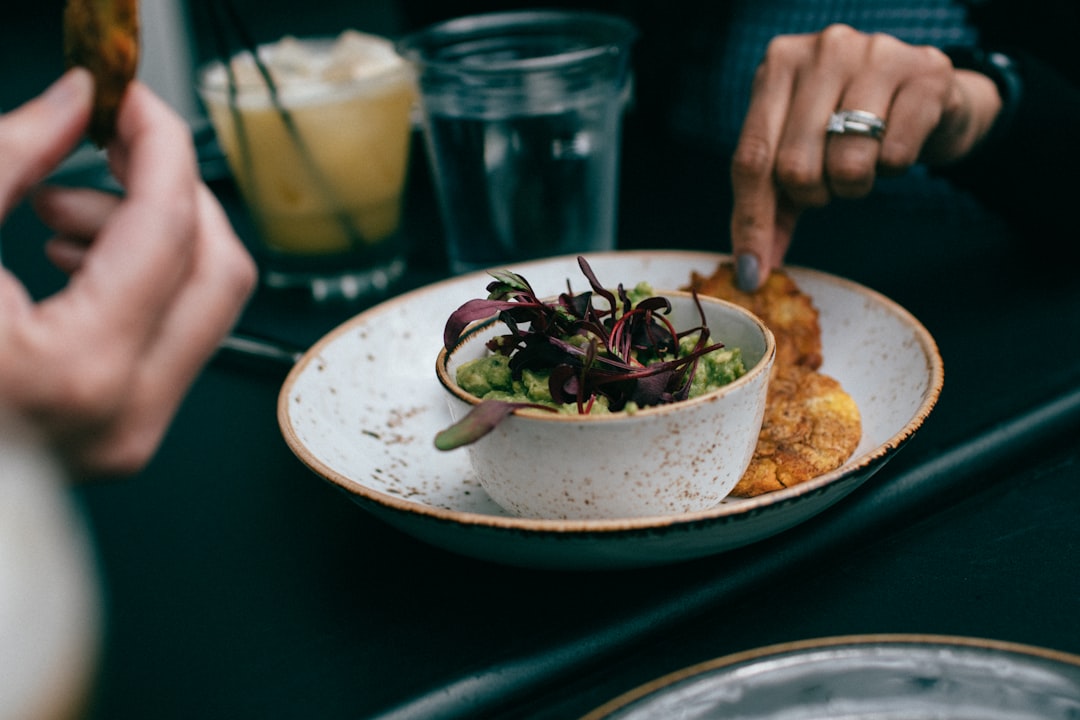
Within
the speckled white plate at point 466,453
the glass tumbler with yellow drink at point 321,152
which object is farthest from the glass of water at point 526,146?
the speckled white plate at point 466,453

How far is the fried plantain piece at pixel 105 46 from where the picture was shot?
569 millimetres

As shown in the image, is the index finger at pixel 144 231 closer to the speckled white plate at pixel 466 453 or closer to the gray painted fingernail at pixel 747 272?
the speckled white plate at pixel 466 453

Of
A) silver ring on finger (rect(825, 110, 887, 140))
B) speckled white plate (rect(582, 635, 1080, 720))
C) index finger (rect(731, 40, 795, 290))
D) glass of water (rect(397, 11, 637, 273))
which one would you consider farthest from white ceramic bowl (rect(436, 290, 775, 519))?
glass of water (rect(397, 11, 637, 273))

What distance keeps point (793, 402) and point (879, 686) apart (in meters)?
0.38

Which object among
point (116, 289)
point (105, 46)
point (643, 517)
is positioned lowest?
point (643, 517)

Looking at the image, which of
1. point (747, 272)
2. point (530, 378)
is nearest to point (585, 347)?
point (530, 378)

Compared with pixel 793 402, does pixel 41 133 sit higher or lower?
higher

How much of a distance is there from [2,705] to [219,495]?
29 cm

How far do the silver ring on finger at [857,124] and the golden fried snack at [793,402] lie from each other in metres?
0.17

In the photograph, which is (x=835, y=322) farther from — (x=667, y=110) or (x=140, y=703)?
(x=667, y=110)

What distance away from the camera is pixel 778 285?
937 millimetres

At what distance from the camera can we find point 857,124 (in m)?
0.96

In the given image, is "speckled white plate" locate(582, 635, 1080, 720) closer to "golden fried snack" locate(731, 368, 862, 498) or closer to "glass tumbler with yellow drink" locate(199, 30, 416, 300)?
"golden fried snack" locate(731, 368, 862, 498)

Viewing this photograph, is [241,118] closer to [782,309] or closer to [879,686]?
[782,309]
